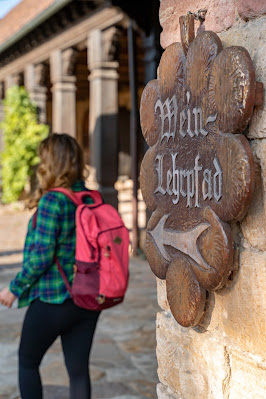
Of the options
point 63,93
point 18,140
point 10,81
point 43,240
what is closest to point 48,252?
point 43,240

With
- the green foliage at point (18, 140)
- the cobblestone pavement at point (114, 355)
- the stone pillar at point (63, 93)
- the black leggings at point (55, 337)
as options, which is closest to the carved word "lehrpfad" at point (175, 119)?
the black leggings at point (55, 337)

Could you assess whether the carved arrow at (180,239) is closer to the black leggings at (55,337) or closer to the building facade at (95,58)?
the black leggings at (55,337)

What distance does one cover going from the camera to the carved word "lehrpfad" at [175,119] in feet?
5.08

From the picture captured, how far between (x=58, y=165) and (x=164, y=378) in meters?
1.08

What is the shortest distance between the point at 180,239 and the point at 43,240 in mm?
934

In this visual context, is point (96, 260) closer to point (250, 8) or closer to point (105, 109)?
point (250, 8)

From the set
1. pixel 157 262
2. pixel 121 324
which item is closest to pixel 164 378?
pixel 157 262

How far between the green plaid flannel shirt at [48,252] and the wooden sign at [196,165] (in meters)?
0.70

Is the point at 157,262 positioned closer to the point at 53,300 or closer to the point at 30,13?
the point at 53,300

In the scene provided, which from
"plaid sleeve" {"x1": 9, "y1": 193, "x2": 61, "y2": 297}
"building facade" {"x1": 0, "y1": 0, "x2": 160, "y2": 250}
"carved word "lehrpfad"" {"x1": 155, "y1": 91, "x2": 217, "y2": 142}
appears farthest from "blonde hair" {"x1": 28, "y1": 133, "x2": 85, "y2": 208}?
"building facade" {"x1": 0, "y1": 0, "x2": 160, "y2": 250}

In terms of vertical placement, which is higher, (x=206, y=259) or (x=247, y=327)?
(x=206, y=259)

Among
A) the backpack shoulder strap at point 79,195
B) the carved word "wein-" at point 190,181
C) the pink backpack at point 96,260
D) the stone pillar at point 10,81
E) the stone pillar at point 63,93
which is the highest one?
the stone pillar at point 10,81

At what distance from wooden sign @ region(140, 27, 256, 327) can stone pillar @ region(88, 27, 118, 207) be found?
635 cm

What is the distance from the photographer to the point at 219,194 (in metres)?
1.47
